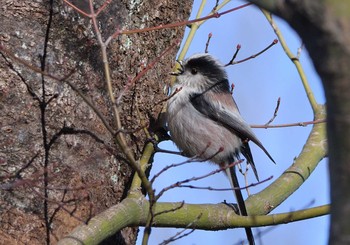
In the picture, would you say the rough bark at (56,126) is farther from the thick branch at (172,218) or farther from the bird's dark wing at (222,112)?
the bird's dark wing at (222,112)

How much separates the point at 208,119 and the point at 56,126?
1605 mm

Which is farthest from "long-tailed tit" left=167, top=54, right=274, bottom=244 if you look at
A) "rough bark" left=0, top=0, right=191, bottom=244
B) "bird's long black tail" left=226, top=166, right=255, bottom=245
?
"rough bark" left=0, top=0, right=191, bottom=244

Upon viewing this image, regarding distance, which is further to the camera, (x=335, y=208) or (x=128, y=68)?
(x=128, y=68)

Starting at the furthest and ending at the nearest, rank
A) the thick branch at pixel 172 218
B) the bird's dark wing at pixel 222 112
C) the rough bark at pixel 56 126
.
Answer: the bird's dark wing at pixel 222 112, the rough bark at pixel 56 126, the thick branch at pixel 172 218

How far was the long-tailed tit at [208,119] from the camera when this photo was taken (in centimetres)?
431

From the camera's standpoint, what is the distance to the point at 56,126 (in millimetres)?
3041

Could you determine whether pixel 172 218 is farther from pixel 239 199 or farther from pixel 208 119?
pixel 208 119

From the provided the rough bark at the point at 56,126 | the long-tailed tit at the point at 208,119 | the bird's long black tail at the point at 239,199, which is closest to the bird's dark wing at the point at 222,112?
the long-tailed tit at the point at 208,119

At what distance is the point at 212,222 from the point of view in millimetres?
3107

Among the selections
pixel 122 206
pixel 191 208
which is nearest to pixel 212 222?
pixel 191 208

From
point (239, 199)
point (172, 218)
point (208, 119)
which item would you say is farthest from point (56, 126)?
point (208, 119)

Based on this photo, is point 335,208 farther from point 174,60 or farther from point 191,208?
point 174,60

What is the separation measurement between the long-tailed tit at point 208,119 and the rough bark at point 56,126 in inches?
39.1

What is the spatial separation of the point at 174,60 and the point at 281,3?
2.47 m
